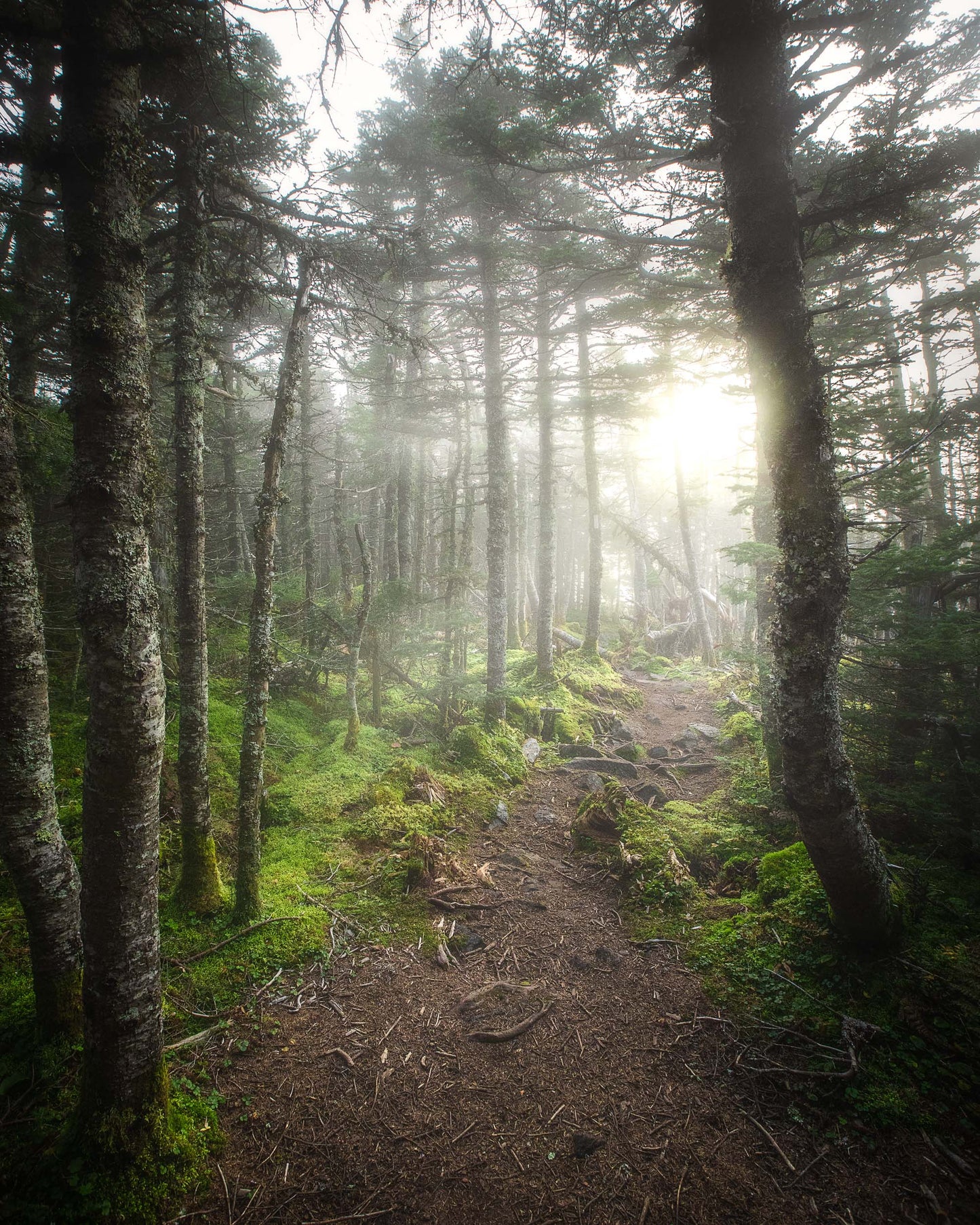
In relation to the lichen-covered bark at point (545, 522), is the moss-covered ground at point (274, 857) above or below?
below

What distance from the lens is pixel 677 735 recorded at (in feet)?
40.9

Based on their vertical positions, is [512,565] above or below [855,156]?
below

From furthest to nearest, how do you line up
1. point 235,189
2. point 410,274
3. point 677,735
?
point 677,735 < point 410,274 < point 235,189

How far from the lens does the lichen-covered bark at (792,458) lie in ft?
12.9

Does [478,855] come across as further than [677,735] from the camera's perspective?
No

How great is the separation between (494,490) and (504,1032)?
32.9 ft

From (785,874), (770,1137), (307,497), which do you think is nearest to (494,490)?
(307,497)

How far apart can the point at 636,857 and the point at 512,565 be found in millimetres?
16163

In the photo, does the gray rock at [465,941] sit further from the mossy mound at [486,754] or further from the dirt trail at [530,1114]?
the mossy mound at [486,754]

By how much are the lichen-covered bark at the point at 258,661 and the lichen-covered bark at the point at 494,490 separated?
658 cm

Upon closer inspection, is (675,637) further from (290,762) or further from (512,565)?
(290,762)

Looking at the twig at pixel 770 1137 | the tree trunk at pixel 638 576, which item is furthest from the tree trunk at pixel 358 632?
the tree trunk at pixel 638 576

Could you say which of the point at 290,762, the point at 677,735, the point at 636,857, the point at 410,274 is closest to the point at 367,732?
the point at 290,762

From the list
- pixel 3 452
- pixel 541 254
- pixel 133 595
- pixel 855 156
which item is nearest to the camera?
pixel 133 595
